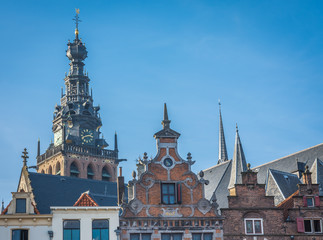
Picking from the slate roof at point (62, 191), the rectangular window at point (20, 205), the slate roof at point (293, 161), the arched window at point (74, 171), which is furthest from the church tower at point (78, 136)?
the rectangular window at point (20, 205)

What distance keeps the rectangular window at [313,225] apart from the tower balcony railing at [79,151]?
185 ft

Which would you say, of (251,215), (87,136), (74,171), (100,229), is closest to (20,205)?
(100,229)

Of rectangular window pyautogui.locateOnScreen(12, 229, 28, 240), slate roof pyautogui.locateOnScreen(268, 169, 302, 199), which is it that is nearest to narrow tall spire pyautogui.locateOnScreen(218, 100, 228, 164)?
slate roof pyautogui.locateOnScreen(268, 169, 302, 199)

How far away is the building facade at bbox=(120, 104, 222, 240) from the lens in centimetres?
3369

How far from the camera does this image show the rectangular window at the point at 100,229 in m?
33.6

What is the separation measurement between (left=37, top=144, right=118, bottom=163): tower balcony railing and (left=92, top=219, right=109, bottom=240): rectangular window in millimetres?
55401

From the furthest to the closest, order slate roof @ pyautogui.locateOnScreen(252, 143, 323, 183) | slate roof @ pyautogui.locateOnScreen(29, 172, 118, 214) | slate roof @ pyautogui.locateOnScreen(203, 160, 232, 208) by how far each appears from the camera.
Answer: slate roof @ pyautogui.locateOnScreen(252, 143, 323, 183) < slate roof @ pyautogui.locateOnScreen(203, 160, 232, 208) < slate roof @ pyautogui.locateOnScreen(29, 172, 118, 214)

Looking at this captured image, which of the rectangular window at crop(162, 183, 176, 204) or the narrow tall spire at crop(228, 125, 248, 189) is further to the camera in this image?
the narrow tall spire at crop(228, 125, 248, 189)

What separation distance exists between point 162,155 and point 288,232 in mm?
8049

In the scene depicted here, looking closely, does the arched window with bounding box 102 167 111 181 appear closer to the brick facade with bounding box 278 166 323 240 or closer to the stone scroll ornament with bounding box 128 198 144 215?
the brick facade with bounding box 278 166 323 240

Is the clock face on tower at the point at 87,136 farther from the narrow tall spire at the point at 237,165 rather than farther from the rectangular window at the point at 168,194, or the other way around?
the rectangular window at the point at 168,194

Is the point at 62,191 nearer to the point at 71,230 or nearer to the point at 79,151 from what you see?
the point at 71,230

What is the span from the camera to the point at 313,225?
118 feet

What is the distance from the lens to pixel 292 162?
173ft
